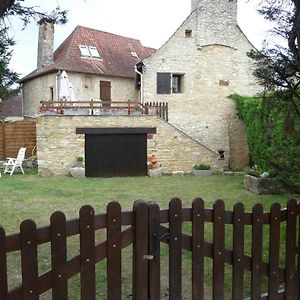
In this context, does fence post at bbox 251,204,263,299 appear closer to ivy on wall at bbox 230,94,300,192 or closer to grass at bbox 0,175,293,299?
ivy on wall at bbox 230,94,300,192

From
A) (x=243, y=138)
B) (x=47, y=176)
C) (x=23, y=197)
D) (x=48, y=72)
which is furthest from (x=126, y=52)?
(x=23, y=197)

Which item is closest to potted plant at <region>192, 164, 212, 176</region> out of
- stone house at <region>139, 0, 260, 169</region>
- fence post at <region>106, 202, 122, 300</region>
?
stone house at <region>139, 0, 260, 169</region>

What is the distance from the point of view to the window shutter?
19844 mm

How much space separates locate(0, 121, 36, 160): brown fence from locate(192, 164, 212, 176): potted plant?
8.03m

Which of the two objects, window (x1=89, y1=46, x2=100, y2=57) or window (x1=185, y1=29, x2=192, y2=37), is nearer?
window (x1=185, y1=29, x2=192, y2=37)

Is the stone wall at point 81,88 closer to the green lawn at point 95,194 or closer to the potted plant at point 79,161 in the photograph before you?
the potted plant at point 79,161

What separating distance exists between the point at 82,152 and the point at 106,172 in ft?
4.70

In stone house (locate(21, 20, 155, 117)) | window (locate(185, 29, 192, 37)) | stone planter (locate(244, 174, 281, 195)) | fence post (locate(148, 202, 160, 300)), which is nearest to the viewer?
fence post (locate(148, 202, 160, 300))

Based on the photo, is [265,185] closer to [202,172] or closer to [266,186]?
[266,186]

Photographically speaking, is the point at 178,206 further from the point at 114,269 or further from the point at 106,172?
the point at 106,172

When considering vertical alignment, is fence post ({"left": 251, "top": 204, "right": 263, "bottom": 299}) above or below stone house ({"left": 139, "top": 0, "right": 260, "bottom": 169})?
below

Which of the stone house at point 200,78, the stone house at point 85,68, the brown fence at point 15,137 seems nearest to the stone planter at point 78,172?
the brown fence at point 15,137

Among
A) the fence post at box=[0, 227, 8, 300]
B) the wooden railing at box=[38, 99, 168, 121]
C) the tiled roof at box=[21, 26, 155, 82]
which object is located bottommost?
the fence post at box=[0, 227, 8, 300]

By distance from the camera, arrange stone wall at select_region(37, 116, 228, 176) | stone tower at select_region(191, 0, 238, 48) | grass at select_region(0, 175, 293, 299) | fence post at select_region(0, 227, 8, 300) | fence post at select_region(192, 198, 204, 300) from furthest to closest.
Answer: stone tower at select_region(191, 0, 238, 48)
stone wall at select_region(37, 116, 228, 176)
grass at select_region(0, 175, 293, 299)
fence post at select_region(192, 198, 204, 300)
fence post at select_region(0, 227, 8, 300)
